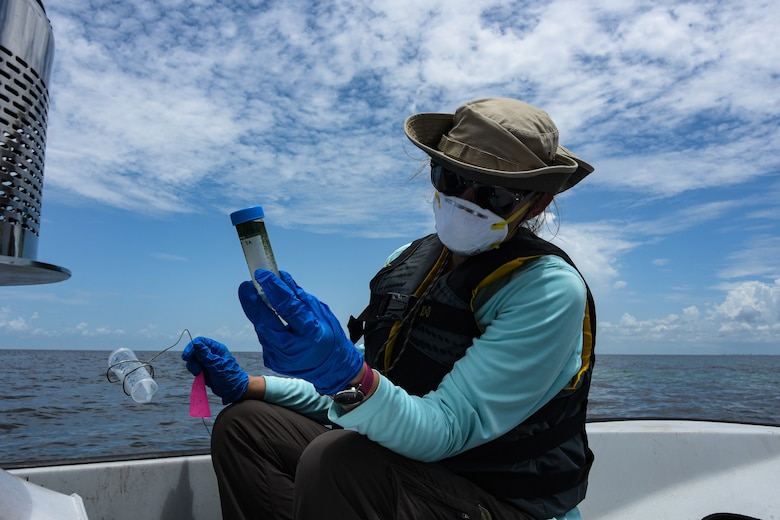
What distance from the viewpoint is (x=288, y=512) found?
7.29ft

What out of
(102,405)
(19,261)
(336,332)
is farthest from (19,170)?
(102,405)

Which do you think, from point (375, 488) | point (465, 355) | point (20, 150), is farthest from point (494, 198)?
point (20, 150)

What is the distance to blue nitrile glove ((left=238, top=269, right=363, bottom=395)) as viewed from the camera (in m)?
1.41

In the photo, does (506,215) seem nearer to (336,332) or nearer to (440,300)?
(440,300)

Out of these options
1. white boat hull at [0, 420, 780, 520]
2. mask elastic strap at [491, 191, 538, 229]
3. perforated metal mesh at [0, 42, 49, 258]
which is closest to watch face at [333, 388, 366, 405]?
mask elastic strap at [491, 191, 538, 229]

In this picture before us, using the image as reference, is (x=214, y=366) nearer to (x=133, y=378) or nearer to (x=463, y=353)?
(x=463, y=353)

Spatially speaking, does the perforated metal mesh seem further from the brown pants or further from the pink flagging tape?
the pink flagging tape

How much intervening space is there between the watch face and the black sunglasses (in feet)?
2.26

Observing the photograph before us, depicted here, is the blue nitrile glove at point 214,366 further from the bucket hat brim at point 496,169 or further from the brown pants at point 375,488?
the bucket hat brim at point 496,169

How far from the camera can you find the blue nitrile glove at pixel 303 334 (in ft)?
4.61

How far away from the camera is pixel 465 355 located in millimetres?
1693

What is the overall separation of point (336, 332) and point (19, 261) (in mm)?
702

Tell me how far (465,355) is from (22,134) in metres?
1.24

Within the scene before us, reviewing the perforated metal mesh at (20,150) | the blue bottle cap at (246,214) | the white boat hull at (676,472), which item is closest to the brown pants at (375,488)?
the blue bottle cap at (246,214)
